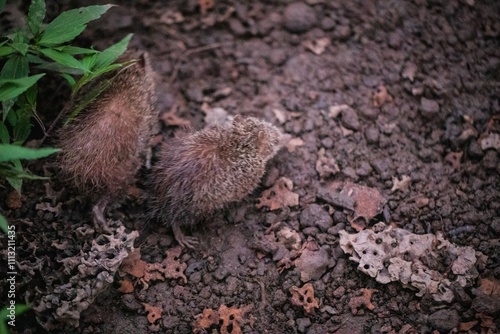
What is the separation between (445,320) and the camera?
12.2 feet

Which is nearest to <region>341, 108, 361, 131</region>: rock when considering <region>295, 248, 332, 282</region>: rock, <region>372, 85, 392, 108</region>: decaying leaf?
<region>372, 85, 392, 108</region>: decaying leaf

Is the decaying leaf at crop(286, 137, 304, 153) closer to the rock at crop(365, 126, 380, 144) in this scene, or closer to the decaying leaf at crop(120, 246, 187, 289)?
the rock at crop(365, 126, 380, 144)

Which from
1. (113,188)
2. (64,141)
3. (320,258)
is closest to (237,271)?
(320,258)

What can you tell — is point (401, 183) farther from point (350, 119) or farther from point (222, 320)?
point (222, 320)

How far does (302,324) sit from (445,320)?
3.25 feet

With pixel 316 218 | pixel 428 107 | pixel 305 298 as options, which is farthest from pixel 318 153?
pixel 305 298

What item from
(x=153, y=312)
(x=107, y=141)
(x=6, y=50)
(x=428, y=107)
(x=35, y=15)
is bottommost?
(x=153, y=312)

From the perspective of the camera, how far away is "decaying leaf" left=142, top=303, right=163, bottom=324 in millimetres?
3823

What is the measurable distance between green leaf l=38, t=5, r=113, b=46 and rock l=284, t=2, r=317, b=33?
213 cm

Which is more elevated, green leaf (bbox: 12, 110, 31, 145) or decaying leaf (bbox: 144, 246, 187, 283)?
green leaf (bbox: 12, 110, 31, 145)

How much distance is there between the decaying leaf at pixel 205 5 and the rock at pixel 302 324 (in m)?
3.11

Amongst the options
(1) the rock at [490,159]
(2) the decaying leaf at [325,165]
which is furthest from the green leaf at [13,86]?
(1) the rock at [490,159]

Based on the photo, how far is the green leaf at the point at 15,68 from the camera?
3.53m

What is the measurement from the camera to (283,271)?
4.05 m
